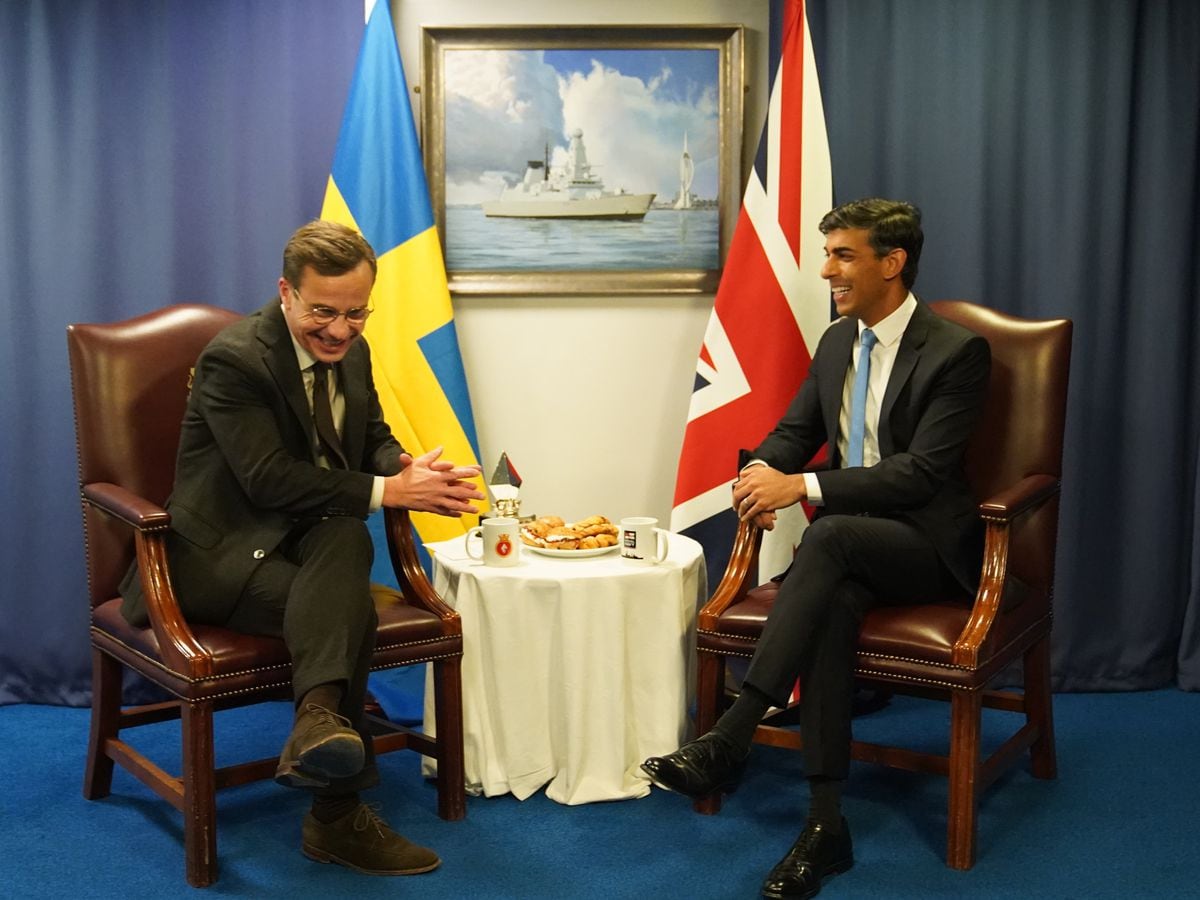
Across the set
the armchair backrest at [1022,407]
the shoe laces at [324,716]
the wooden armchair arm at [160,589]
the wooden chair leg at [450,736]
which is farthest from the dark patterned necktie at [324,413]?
the armchair backrest at [1022,407]

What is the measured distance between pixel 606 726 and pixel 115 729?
1.19 meters

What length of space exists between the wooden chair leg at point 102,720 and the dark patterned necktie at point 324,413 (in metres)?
0.74

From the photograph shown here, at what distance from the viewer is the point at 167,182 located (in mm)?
3891

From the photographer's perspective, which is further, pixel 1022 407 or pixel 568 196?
pixel 568 196

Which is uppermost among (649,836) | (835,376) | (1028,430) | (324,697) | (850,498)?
(835,376)

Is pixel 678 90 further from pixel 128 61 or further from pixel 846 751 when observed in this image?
pixel 846 751

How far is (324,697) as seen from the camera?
263 centimetres

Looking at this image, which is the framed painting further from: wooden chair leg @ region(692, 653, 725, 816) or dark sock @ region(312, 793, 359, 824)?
dark sock @ region(312, 793, 359, 824)

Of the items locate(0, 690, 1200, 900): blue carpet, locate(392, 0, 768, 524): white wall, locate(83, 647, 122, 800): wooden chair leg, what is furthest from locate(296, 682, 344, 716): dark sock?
locate(392, 0, 768, 524): white wall

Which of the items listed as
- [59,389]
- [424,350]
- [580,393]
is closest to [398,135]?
[424,350]

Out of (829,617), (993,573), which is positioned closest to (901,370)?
(993,573)

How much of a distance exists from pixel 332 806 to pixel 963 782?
52.8 inches

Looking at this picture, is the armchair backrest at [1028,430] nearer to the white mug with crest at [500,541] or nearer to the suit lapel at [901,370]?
the suit lapel at [901,370]

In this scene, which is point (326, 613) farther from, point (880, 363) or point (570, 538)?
point (880, 363)
